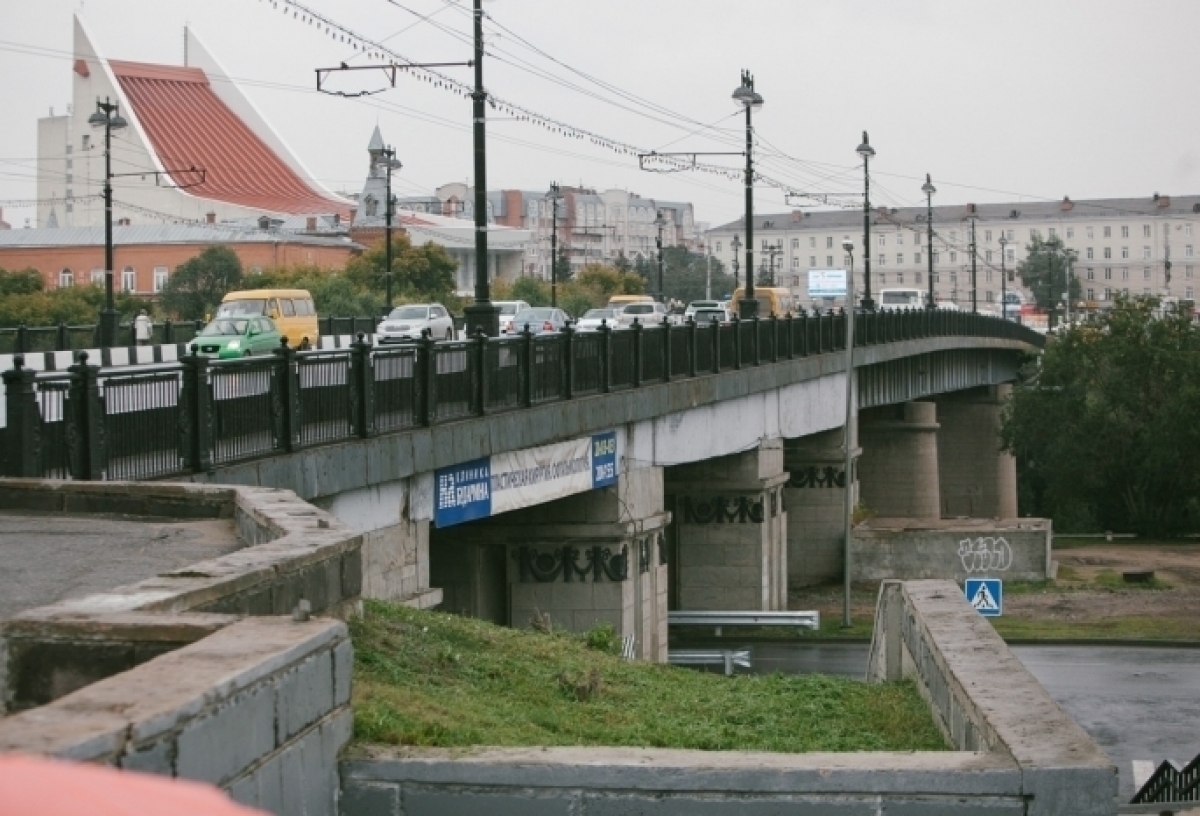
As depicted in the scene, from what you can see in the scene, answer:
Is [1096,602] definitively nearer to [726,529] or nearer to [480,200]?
[726,529]

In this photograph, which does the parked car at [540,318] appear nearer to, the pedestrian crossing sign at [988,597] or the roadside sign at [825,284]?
the pedestrian crossing sign at [988,597]

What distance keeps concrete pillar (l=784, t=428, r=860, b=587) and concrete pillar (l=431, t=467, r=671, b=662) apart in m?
22.6

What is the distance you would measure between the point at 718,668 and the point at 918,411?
39493 millimetres

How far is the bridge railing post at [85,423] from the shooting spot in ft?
49.2

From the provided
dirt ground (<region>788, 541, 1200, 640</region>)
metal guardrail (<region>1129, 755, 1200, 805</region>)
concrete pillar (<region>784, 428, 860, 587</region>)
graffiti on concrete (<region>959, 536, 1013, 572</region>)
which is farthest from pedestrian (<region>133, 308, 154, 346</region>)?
metal guardrail (<region>1129, 755, 1200, 805</region>)

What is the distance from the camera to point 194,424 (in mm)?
16312

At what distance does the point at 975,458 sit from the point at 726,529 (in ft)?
185

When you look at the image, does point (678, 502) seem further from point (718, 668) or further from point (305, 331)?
point (305, 331)

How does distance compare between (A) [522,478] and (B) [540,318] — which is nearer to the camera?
(A) [522,478]

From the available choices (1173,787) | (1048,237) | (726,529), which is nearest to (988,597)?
(726,529)

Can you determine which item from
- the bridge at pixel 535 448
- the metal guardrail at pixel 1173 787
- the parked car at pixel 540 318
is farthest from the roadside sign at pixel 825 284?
the metal guardrail at pixel 1173 787

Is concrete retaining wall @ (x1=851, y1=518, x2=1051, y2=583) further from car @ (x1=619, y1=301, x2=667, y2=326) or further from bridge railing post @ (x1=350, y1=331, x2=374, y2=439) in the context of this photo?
bridge railing post @ (x1=350, y1=331, x2=374, y2=439)

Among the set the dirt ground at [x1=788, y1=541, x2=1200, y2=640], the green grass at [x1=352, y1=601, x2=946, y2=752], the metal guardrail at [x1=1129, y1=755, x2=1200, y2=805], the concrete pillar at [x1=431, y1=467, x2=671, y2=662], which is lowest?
the dirt ground at [x1=788, y1=541, x2=1200, y2=640]

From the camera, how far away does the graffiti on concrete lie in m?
52.7
